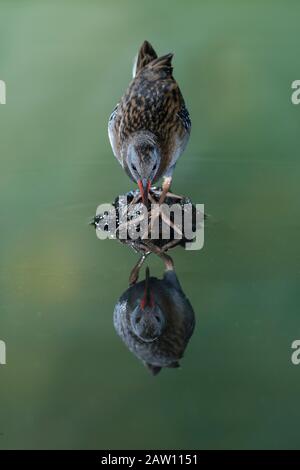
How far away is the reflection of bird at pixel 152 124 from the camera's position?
10.8 ft

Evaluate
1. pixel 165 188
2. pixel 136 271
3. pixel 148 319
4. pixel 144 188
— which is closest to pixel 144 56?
pixel 165 188

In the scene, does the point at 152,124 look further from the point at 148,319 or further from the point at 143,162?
the point at 148,319

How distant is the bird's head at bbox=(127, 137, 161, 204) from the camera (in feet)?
10.5

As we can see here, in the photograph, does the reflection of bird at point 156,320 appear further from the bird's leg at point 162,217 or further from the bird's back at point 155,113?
the bird's back at point 155,113

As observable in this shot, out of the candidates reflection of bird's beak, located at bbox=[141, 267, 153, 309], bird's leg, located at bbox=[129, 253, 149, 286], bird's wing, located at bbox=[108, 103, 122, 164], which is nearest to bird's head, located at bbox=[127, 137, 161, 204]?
bird's wing, located at bbox=[108, 103, 122, 164]

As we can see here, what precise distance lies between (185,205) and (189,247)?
0.45 meters

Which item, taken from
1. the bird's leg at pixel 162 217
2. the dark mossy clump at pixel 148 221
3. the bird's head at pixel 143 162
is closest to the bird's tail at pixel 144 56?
the bird's head at pixel 143 162

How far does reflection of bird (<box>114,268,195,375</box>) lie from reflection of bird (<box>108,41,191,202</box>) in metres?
0.73

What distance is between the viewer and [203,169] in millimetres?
3820

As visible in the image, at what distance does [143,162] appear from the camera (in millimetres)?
3197

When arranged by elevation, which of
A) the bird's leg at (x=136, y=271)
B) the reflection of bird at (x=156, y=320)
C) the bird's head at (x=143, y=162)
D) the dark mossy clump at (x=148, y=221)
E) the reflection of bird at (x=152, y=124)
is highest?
the reflection of bird at (x=152, y=124)
